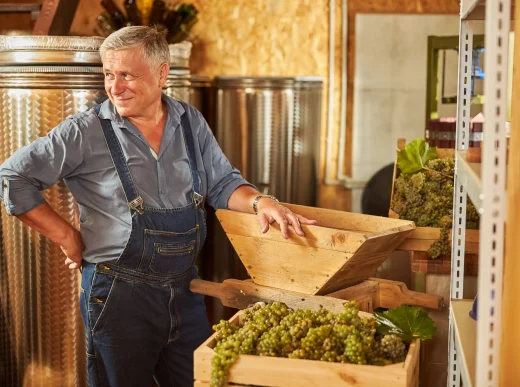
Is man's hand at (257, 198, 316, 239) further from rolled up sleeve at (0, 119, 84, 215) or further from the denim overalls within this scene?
rolled up sleeve at (0, 119, 84, 215)

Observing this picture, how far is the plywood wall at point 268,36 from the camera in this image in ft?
19.1

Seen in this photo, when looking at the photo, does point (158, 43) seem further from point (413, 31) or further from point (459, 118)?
point (413, 31)

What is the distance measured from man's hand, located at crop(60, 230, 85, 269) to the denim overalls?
0.05 metres

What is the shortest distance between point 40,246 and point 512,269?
2375mm

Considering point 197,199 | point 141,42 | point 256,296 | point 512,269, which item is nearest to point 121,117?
point 141,42

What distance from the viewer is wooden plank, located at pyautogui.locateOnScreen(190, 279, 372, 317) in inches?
99.1

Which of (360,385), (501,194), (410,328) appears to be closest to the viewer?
(501,194)

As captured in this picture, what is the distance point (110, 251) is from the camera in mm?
2775

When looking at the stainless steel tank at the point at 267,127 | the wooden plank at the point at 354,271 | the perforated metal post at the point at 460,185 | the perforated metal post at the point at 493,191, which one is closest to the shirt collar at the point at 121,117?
the wooden plank at the point at 354,271

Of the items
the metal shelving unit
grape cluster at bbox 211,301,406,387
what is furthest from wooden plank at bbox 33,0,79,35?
the metal shelving unit

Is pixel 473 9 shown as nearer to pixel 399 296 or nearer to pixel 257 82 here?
pixel 399 296

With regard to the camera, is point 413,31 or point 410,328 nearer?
point 410,328

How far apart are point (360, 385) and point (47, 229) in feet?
4.54

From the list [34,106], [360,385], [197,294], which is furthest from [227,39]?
[360,385]
